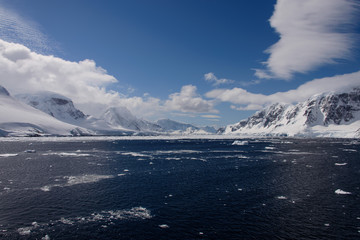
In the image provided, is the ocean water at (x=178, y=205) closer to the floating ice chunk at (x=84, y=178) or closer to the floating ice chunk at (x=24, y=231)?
the floating ice chunk at (x=24, y=231)

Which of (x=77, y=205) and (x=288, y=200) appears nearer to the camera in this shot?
(x=77, y=205)

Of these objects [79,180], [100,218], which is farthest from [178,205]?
[79,180]

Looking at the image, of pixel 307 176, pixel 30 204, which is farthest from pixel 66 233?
pixel 307 176

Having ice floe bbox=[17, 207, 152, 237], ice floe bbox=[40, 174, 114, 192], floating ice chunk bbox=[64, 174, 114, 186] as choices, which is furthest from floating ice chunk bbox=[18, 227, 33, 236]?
floating ice chunk bbox=[64, 174, 114, 186]

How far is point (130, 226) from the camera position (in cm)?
2628

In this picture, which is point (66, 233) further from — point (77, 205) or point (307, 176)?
point (307, 176)

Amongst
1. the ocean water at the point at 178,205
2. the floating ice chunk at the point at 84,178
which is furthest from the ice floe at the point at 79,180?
the ocean water at the point at 178,205

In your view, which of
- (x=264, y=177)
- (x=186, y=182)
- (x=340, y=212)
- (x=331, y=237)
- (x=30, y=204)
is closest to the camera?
(x=331, y=237)

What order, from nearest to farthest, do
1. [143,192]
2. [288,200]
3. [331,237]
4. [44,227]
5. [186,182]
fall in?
[331,237] < [44,227] < [288,200] < [143,192] < [186,182]

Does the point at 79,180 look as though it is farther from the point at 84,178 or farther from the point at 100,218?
the point at 100,218

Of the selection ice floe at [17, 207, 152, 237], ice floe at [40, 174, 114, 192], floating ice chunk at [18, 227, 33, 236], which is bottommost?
floating ice chunk at [18, 227, 33, 236]

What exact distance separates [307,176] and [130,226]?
42.3 metres

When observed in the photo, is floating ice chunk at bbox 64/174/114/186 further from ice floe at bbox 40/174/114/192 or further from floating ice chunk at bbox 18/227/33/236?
floating ice chunk at bbox 18/227/33/236

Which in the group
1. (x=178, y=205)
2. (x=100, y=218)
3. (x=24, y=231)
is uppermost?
(x=178, y=205)
